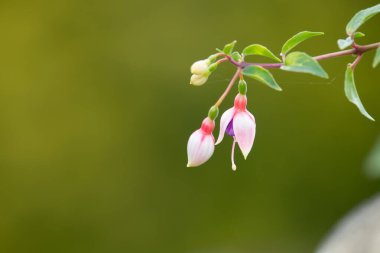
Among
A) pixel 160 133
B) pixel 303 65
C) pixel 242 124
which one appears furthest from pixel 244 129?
pixel 160 133

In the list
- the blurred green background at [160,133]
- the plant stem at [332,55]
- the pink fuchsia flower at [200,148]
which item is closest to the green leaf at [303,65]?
the plant stem at [332,55]

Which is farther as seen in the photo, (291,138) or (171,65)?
(291,138)

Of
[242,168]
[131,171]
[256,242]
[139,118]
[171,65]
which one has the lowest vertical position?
[256,242]

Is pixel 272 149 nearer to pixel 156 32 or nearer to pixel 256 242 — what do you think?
pixel 256 242

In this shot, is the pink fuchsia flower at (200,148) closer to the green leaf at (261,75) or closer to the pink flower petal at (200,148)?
the pink flower petal at (200,148)

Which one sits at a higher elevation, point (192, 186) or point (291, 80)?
point (291, 80)

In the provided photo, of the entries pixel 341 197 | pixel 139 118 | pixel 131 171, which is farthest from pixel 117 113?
pixel 341 197

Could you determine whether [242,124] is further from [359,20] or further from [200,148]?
[359,20]
